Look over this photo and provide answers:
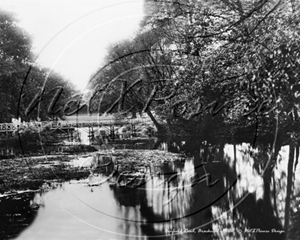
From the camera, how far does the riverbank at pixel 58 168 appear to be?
10.1ft

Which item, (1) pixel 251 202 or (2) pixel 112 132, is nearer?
(1) pixel 251 202

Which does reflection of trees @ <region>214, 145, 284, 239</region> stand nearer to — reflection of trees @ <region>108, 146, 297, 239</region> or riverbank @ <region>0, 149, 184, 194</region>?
reflection of trees @ <region>108, 146, 297, 239</region>

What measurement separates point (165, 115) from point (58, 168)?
1232 mm

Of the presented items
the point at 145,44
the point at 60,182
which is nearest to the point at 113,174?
the point at 60,182

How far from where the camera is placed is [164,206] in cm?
292

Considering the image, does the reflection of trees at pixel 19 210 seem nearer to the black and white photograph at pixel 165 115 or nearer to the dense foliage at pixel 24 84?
the black and white photograph at pixel 165 115

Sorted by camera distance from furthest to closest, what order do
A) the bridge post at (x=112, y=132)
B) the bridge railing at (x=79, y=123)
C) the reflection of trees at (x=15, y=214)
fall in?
the bridge post at (x=112, y=132), the bridge railing at (x=79, y=123), the reflection of trees at (x=15, y=214)

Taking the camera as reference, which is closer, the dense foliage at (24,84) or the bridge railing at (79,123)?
the dense foliage at (24,84)

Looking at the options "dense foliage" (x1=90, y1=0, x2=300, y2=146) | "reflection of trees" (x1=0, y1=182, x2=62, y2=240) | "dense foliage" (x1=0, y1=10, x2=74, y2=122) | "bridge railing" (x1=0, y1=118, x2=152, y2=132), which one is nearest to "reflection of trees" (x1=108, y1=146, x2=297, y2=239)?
"dense foliage" (x1=90, y1=0, x2=300, y2=146)

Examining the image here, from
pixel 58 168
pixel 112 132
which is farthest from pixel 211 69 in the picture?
pixel 58 168

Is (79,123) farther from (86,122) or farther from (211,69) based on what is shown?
(211,69)

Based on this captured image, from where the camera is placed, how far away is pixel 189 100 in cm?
301

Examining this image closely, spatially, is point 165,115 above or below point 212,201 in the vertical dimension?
above

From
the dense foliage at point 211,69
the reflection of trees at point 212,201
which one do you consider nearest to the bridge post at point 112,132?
the dense foliage at point 211,69
